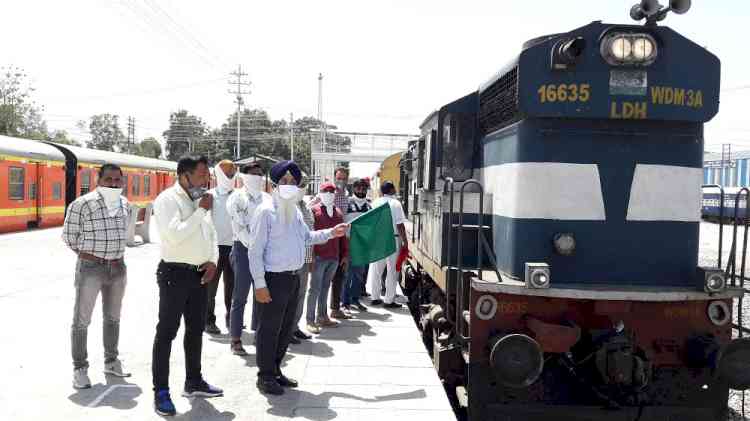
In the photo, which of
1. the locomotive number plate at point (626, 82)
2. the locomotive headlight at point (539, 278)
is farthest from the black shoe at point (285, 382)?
the locomotive number plate at point (626, 82)

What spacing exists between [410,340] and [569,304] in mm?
2697

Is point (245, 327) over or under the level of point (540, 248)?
under

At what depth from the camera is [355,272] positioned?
904 cm

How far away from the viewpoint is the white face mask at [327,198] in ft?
25.8

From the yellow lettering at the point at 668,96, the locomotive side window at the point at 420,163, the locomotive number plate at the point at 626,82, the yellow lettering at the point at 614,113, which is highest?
the locomotive number plate at the point at 626,82

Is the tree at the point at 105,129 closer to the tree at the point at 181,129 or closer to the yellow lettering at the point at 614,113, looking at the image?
the tree at the point at 181,129

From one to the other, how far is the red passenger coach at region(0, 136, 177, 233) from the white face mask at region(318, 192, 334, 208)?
1197cm

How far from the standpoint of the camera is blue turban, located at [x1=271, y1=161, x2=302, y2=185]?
5.37m

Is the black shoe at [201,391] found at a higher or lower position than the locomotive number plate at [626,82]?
lower

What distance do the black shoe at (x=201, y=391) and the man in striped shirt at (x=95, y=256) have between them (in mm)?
936

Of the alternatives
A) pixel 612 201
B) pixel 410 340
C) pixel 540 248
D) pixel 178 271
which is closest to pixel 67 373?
pixel 178 271

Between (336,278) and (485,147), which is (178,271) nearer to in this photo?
(485,147)


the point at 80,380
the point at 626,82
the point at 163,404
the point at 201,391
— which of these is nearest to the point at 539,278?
the point at 626,82

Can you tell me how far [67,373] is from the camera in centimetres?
585
